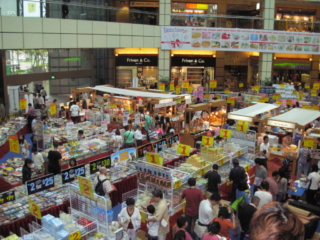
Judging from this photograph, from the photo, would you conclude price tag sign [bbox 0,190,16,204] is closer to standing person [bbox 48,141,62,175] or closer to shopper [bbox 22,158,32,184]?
shopper [bbox 22,158,32,184]

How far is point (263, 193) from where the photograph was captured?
7102mm

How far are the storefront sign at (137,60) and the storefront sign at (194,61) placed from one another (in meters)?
1.73

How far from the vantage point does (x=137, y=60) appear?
2719 cm

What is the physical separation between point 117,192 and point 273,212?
7.95 meters

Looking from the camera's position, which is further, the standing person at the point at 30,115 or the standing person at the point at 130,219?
the standing person at the point at 30,115

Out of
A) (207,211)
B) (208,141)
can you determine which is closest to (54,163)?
(208,141)

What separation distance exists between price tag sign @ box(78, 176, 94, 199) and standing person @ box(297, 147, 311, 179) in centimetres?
754

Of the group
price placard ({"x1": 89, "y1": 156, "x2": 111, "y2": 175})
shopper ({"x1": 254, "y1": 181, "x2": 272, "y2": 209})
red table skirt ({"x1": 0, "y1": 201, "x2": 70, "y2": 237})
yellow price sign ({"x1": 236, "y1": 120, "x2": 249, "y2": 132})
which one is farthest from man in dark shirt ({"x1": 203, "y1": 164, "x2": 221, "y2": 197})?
yellow price sign ({"x1": 236, "y1": 120, "x2": 249, "y2": 132})

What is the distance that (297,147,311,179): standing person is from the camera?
432 inches

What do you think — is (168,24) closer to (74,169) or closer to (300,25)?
(300,25)

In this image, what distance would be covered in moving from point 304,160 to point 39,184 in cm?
822

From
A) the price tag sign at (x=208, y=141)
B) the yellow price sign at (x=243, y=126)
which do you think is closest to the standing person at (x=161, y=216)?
the price tag sign at (x=208, y=141)

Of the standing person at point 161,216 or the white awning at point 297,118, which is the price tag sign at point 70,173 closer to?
the standing person at point 161,216

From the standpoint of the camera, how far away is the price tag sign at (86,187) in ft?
20.9
